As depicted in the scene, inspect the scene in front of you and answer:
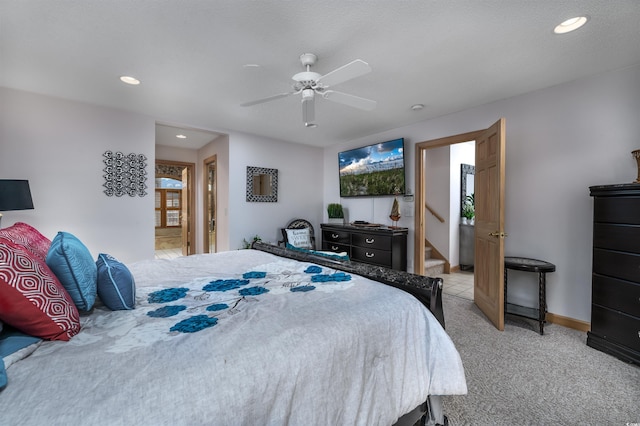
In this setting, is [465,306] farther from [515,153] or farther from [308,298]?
[308,298]

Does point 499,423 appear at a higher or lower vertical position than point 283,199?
lower

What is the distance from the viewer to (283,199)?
5.09 metres

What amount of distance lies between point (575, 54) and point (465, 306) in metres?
2.70

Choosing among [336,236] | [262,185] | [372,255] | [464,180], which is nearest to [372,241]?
[372,255]

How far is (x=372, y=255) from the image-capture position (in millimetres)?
4227

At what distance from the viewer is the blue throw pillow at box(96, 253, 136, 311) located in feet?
4.09

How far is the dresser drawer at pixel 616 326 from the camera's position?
2.05m

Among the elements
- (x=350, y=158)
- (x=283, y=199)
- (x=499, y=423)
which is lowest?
(x=499, y=423)

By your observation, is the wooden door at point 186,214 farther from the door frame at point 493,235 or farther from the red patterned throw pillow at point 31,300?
the red patterned throw pillow at point 31,300

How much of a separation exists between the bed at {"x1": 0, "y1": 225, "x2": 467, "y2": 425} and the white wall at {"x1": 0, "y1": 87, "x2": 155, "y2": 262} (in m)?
2.33

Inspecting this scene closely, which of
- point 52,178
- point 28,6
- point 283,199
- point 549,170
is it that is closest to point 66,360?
point 28,6

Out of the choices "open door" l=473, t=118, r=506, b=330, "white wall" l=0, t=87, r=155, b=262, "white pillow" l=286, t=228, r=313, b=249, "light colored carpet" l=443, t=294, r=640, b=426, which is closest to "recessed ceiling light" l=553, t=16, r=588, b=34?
"open door" l=473, t=118, r=506, b=330

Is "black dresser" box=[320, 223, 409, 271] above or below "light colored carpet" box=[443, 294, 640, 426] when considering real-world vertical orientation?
above

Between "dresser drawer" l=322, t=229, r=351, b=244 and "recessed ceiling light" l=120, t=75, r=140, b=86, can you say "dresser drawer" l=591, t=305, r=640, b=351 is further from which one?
"recessed ceiling light" l=120, t=75, r=140, b=86
